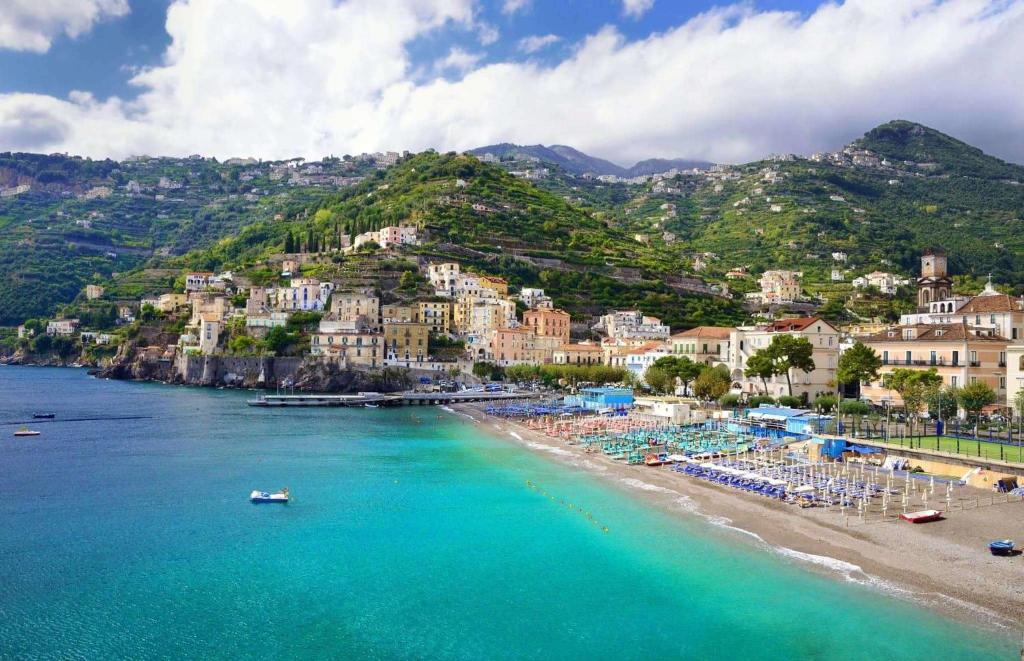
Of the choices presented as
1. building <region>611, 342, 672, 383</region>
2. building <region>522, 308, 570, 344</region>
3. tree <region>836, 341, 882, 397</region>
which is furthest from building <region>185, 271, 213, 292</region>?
tree <region>836, 341, 882, 397</region>

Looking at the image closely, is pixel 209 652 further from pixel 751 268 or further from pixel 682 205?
pixel 682 205

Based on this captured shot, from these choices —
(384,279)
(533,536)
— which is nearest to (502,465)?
(533,536)

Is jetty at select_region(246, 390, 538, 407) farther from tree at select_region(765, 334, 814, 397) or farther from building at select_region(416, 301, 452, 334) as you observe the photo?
tree at select_region(765, 334, 814, 397)

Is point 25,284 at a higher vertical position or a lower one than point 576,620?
higher

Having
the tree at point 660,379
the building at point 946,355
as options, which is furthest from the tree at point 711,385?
the building at point 946,355

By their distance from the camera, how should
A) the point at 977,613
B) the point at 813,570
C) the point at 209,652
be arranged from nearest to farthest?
the point at 209,652 → the point at 977,613 → the point at 813,570

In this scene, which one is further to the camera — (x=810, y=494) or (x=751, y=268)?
(x=751, y=268)

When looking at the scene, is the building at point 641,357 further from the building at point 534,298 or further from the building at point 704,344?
the building at point 534,298
